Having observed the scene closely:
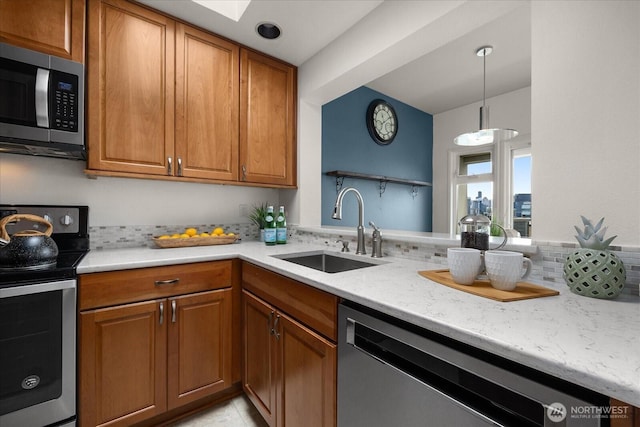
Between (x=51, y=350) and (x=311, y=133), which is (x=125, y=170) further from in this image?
(x=311, y=133)

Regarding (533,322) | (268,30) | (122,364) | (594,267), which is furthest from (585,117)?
(122,364)

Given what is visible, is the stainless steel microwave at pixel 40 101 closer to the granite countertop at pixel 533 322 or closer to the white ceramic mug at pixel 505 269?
the granite countertop at pixel 533 322

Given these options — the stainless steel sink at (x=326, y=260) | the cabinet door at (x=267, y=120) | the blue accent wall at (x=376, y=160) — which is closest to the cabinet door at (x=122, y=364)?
the stainless steel sink at (x=326, y=260)

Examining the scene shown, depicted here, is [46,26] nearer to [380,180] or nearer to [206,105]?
[206,105]

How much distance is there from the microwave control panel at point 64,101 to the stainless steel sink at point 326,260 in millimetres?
1239

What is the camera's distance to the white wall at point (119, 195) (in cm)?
160

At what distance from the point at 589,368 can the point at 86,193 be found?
7.73 feet

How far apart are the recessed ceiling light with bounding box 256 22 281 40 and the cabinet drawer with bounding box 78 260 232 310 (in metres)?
1.52

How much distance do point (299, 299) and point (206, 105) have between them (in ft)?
4.91

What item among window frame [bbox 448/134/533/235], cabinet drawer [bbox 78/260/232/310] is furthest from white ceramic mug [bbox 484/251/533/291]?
window frame [bbox 448/134/533/235]

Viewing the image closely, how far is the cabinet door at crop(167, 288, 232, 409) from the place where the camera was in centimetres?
147

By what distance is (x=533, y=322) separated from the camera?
65 cm

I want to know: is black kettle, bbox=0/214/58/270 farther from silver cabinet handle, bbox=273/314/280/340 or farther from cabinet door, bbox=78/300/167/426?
silver cabinet handle, bbox=273/314/280/340

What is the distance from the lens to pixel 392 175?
12.2ft
